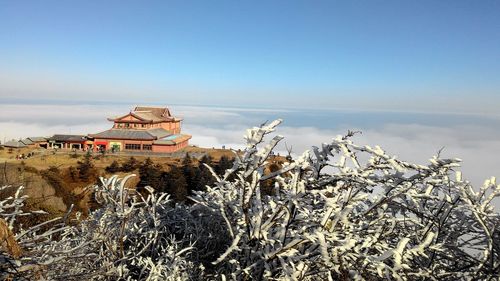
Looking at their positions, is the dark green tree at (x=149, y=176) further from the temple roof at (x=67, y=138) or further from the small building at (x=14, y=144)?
the small building at (x=14, y=144)

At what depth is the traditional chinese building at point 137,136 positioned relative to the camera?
41.7 m

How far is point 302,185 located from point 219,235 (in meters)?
2.25

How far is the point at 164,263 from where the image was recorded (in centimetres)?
420

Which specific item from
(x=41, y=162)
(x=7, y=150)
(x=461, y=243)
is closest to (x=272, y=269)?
(x=461, y=243)

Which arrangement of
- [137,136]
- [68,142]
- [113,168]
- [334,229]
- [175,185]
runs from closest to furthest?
[334,229] < [175,185] < [113,168] < [137,136] < [68,142]

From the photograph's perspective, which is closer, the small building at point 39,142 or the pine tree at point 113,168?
the pine tree at point 113,168

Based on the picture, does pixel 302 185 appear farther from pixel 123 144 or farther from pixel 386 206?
pixel 123 144

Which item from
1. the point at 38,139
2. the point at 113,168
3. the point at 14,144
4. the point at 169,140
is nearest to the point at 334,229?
the point at 113,168

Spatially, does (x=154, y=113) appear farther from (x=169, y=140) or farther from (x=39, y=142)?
(x=39, y=142)


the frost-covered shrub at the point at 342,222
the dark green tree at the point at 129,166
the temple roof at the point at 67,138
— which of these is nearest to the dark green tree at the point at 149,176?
the dark green tree at the point at 129,166

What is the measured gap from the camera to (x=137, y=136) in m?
42.2

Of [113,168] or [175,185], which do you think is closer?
[175,185]

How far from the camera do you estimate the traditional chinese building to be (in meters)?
41.7

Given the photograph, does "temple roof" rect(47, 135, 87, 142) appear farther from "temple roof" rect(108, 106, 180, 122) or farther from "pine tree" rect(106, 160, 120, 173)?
"pine tree" rect(106, 160, 120, 173)
